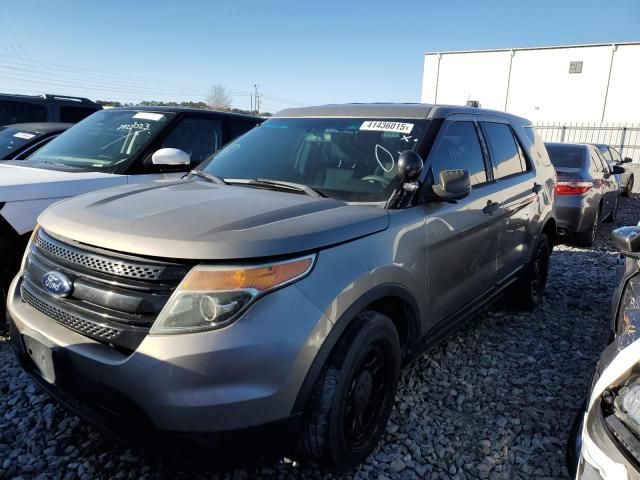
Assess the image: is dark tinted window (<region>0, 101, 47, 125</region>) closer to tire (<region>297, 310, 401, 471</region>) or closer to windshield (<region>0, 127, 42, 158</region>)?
windshield (<region>0, 127, 42, 158</region>)

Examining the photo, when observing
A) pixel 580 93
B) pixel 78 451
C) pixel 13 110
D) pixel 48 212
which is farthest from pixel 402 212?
pixel 580 93

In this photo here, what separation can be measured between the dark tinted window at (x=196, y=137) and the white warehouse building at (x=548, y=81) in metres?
27.8

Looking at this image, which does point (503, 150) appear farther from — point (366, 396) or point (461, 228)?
point (366, 396)

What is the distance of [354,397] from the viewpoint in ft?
7.48

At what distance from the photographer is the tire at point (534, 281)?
14.6ft

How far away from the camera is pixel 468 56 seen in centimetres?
3469

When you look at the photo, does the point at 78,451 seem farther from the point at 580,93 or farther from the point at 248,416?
the point at 580,93

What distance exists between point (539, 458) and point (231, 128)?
422 centimetres

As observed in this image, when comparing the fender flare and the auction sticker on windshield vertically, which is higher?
the auction sticker on windshield

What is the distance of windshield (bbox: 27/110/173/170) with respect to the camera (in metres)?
4.30

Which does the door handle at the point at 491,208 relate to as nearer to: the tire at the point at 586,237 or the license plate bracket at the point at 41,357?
the license plate bracket at the point at 41,357

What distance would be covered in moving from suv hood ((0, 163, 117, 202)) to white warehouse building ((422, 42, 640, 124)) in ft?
96.3

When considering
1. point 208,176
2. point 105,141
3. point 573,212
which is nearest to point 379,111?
point 208,176

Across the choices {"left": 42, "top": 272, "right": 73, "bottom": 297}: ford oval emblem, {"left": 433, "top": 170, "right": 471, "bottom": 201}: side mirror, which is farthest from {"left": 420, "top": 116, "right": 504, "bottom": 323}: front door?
{"left": 42, "top": 272, "right": 73, "bottom": 297}: ford oval emblem
